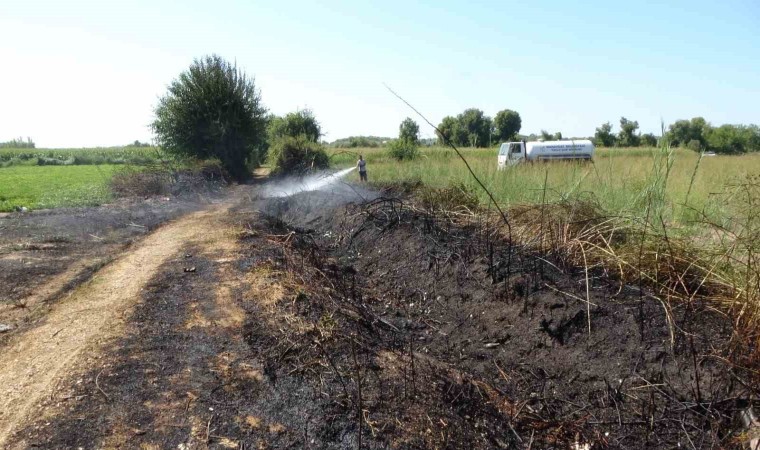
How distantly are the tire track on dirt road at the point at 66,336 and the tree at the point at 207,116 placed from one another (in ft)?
52.9

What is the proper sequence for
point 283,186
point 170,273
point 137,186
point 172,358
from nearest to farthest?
point 172,358, point 170,273, point 137,186, point 283,186

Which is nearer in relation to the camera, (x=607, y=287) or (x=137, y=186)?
(x=607, y=287)

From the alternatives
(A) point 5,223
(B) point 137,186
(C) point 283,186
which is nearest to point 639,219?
(A) point 5,223

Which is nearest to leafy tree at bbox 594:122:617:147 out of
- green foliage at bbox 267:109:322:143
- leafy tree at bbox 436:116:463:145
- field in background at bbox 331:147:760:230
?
leafy tree at bbox 436:116:463:145

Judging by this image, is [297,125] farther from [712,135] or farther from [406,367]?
[712,135]

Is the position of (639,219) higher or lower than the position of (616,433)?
higher

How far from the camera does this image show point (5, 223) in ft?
32.2

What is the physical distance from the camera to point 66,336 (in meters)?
4.23

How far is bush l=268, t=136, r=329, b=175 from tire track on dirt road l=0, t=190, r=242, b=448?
15.1 meters

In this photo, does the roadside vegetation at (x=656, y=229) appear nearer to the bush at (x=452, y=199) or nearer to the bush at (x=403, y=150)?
the bush at (x=452, y=199)

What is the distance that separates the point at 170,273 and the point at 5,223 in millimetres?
6199

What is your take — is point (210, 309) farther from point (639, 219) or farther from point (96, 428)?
point (639, 219)

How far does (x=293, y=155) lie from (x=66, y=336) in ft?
62.2

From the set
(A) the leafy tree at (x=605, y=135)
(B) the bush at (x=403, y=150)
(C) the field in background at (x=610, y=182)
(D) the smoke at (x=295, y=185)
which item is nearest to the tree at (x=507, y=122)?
(A) the leafy tree at (x=605, y=135)
